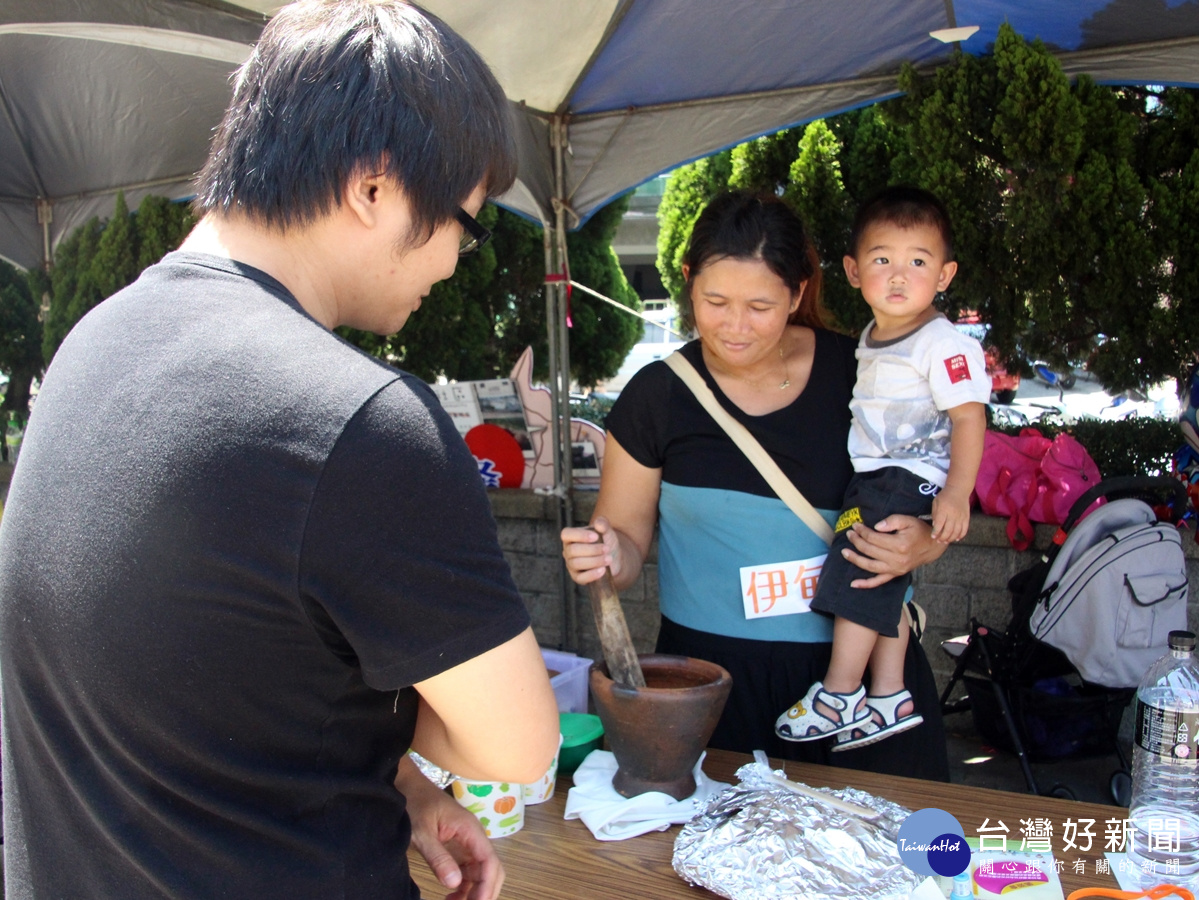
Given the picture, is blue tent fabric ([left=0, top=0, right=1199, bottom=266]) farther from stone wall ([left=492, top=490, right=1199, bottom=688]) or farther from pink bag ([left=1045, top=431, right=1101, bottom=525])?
stone wall ([left=492, top=490, right=1199, bottom=688])

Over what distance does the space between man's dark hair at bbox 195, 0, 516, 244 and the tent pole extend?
257 cm

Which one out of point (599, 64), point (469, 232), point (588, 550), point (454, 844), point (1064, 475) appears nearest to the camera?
point (469, 232)

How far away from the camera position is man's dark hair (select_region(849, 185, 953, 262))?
210cm

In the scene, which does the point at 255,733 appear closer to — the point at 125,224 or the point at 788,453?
the point at 788,453

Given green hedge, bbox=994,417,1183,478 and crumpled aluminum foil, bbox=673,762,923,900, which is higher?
green hedge, bbox=994,417,1183,478

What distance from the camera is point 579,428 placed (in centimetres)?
433

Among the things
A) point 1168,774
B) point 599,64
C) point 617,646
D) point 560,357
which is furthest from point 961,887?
point 560,357

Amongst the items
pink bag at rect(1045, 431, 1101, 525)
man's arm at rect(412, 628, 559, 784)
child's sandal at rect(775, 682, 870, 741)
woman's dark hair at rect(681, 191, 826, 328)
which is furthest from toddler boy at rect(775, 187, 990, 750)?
pink bag at rect(1045, 431, 1101, 525)

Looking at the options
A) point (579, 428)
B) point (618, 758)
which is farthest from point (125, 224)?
point (618, 758)

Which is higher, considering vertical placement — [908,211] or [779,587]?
[908,211]

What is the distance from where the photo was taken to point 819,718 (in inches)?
74.4

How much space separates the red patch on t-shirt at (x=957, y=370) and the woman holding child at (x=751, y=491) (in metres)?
0.20

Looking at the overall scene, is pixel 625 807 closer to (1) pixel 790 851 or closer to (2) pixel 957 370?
(1) pixel 790 851

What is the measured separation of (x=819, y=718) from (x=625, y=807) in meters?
0.56
